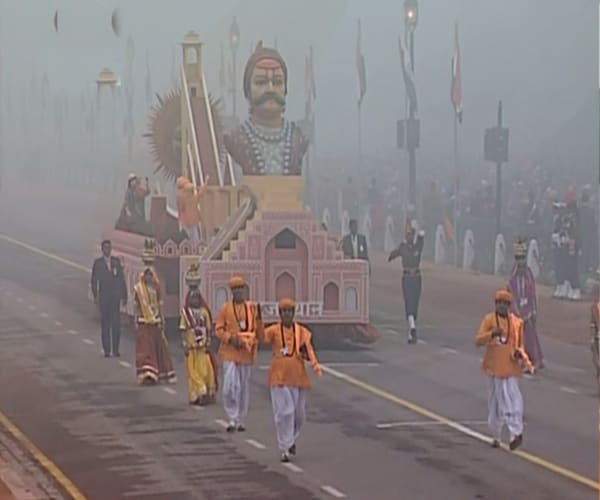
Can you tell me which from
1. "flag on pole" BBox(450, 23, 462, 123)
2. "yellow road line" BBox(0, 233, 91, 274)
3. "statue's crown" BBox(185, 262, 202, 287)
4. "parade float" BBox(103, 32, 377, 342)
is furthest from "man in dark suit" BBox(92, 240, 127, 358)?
"flag on pole" BBox(450, 23, 462, 123)

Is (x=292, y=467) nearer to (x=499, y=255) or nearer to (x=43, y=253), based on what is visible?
(x=499, y=255)

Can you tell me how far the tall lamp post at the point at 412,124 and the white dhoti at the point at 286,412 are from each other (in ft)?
14.0

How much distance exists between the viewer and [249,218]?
1459 centimetres

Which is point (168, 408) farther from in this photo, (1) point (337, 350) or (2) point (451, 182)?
(2) point (451, 182)

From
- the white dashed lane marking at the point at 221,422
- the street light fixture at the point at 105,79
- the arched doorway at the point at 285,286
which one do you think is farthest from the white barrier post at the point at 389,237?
the white dashed lane marking at the point at 221,422

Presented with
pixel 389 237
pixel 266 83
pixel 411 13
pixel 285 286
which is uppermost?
pixel 411 13

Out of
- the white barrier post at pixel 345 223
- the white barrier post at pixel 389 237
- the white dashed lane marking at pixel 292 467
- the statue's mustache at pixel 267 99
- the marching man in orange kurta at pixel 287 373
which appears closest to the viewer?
the white dashed lane marking at pixel 292 467

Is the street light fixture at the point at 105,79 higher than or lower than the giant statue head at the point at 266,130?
higher

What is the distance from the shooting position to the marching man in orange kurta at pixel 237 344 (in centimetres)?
1209

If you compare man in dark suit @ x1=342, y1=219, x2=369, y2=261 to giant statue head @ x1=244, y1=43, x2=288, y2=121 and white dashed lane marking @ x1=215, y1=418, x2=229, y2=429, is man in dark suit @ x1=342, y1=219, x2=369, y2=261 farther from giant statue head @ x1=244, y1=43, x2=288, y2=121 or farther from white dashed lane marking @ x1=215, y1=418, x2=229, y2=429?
white dashed lane marking @ x1=215, y1=418, x2=229, y2=429

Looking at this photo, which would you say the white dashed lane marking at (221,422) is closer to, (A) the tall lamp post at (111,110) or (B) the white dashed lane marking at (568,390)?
(B) the white dashed lane marking at (568,390)

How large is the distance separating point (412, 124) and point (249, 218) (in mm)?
1868

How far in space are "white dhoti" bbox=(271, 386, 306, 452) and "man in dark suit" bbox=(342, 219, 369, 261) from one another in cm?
356

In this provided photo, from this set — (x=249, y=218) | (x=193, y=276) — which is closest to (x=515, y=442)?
(x=193, y=276)
